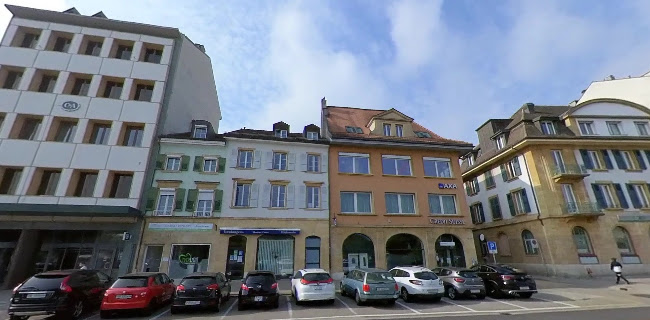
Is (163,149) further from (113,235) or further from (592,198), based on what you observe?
(592,198)

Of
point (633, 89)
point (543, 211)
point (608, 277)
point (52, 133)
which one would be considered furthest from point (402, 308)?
point (633, 89)

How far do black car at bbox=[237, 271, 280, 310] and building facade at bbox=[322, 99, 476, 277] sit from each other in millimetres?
9231

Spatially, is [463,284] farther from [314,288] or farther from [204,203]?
[204,203]

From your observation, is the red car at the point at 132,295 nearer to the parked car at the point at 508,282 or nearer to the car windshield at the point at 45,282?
the car windshield at the point at 45,282

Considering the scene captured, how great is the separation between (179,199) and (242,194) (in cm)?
429

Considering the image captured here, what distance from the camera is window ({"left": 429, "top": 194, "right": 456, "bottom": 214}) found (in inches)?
912

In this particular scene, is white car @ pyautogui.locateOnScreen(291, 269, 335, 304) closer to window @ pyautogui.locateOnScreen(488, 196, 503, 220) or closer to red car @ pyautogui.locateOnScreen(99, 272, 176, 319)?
red car @ pyautogui.locateOnScreen(99, 272, 176, 319)

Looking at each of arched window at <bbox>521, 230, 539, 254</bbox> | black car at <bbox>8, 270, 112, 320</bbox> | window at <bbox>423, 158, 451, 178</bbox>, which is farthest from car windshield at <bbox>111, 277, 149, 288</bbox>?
arched window at <bbox>521, 230, 539, 254</bbox>

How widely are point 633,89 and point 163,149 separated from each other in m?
47.9

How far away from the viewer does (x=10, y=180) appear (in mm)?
19328

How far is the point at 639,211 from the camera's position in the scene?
23578 millimetres

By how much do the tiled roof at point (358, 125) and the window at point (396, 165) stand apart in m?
1.57

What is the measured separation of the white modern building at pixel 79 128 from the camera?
60.4ft

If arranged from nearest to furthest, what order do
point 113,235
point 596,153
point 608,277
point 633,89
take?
point 113,235 < point 608,277 < point 596,153 < point 633,89
